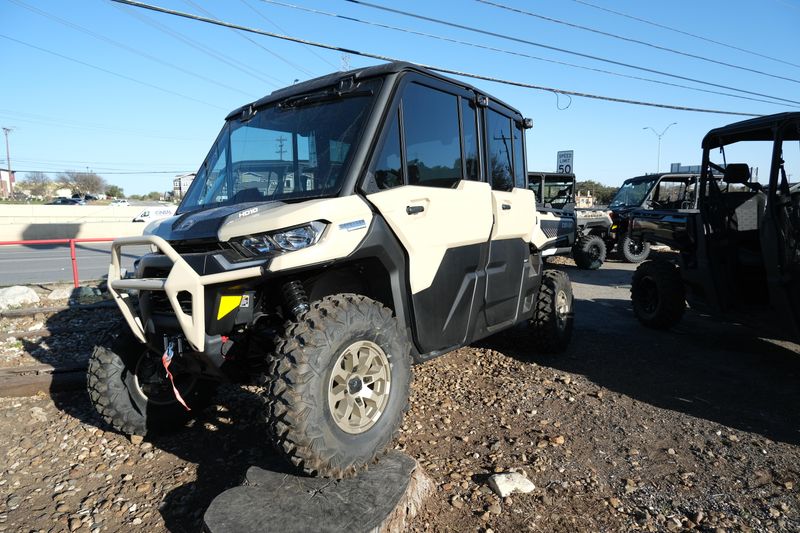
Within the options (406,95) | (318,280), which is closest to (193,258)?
(318,280)

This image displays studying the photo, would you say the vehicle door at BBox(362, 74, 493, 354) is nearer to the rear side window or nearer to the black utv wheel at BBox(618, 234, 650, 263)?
the rear side window

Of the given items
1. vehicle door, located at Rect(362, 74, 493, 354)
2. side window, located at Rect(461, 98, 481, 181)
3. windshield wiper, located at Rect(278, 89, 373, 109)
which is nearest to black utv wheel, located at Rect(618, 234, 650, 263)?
side window, located at Rect(461, 98, 481, 181)

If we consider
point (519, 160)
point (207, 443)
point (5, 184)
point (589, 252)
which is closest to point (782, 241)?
point (519, 160)

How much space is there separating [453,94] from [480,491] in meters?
2.75

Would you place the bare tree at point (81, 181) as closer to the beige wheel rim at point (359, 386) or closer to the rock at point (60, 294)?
the rock at point (60, 294)

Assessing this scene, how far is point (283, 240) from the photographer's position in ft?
8.55

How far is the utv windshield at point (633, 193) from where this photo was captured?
1414 cm

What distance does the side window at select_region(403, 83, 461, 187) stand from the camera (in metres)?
3.37

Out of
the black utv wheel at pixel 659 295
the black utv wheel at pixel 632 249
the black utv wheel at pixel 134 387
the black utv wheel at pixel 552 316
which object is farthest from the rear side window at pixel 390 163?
the black utv wheel at pixel 632 249

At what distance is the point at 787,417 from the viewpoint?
12.9 ft

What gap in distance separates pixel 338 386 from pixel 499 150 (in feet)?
8.94

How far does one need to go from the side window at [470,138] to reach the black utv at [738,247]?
3.13m

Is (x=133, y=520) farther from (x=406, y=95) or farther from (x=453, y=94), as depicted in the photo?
(x=453, y=94)

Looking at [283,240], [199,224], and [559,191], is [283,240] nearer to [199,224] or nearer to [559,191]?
[199,224]
